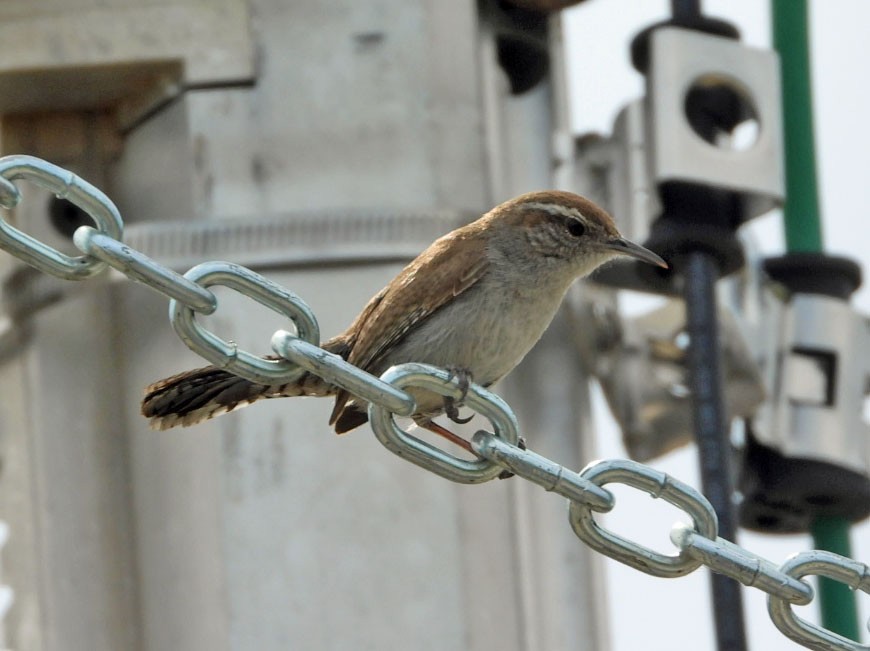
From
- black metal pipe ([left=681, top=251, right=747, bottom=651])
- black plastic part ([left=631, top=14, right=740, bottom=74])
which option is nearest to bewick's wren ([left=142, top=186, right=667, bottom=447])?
black metal pipe ([left=681, top=251, right=747, bottom=651])

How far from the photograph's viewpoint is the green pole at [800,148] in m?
8.00

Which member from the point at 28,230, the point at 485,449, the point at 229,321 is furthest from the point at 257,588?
the point at 485,449

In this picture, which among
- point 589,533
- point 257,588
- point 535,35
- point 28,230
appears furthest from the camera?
point 535,35

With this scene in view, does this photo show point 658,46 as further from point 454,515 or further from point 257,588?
point 257,588

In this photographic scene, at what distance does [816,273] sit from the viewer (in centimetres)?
834

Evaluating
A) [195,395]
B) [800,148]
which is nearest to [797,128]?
[800,148]

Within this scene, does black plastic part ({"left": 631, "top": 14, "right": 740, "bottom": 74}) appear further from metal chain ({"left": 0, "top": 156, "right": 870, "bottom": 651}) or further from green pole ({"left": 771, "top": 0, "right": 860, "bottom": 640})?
metal chain ({"left": 0, "top": 156, "right": 870, "bottom": 651})

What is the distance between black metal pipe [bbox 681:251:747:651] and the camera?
6.41m

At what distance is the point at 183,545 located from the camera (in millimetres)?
6996

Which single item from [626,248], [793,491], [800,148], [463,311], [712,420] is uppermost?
[800,148]

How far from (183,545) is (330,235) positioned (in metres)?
0.95

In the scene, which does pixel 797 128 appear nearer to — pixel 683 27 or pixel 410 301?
pixel 683 27

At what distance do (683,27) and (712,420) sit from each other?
1365 mm

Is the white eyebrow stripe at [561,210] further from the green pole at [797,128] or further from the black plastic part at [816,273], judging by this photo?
the black plastic part at [816,273]
